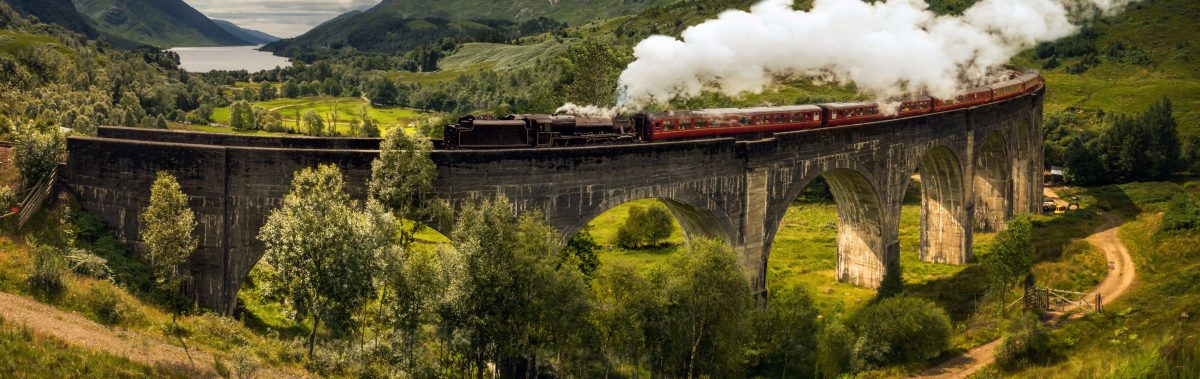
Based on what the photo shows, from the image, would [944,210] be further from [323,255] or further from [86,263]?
[86,263]

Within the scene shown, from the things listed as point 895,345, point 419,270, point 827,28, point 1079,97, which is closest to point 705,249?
point 419,270

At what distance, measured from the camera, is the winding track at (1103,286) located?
38344 millimetres

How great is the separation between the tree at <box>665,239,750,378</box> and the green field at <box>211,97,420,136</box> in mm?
102011

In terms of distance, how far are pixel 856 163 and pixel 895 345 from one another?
13.3 meters

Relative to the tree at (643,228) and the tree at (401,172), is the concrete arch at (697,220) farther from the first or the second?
the tree at (643,228)

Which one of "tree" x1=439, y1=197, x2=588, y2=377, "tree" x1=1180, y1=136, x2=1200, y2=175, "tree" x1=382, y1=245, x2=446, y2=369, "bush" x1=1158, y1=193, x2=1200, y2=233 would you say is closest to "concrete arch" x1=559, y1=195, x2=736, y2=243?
"tree" x1=439, y1=197, x2=588, y2=377

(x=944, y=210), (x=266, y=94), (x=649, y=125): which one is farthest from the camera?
(x=266, y=94)

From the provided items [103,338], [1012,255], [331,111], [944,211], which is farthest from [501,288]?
[331,111]

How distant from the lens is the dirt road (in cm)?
2545

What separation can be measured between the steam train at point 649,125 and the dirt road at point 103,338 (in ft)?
40.6

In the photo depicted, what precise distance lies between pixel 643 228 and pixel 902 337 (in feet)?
108

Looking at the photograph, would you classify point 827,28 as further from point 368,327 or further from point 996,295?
point 368,327

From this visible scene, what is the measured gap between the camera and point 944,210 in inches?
2496

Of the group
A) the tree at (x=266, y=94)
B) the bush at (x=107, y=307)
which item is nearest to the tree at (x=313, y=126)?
the tree at (x=266, y=94)
